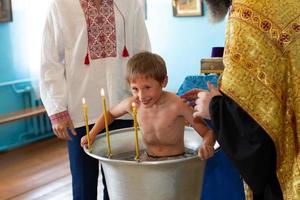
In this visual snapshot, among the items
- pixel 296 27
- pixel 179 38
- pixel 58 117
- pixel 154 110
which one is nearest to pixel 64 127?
pixel 58 117

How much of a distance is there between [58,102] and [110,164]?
1.87 ft

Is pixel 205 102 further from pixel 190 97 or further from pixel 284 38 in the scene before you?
pixel 190 97

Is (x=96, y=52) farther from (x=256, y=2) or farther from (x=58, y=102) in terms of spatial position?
(x=256, y=2)

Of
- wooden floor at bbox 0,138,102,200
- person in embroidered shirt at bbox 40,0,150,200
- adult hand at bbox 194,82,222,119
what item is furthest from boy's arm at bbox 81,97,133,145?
wooden floor at bbox 0,138,102,200

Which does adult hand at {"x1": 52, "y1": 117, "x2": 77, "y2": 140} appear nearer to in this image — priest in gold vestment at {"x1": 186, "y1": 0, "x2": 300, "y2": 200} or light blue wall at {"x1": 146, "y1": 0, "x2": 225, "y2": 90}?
priest in gold vestment at {"x1": 186, "y1": 0, "x2": 300, "y2": 200}

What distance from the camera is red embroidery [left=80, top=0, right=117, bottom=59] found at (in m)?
1.69

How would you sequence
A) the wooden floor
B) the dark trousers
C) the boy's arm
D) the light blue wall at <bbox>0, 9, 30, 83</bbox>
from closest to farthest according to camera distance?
the boy's arm → the dark trousers → the wooden floor → the light blue wall at <bbox>0, 9, 30, 83</bbox>

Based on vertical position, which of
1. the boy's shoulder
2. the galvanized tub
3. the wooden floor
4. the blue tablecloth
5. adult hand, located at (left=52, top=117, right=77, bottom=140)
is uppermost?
the boy's shoulder

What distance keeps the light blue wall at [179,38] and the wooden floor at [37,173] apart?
1.18 meters

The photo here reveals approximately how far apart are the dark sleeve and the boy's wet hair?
0.47 m

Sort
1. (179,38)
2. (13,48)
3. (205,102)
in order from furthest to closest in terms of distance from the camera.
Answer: (179,38), (13,48), (205,102)

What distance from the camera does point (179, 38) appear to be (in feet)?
13.5

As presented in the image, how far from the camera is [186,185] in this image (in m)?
1.25

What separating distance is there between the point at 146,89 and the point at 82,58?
0.31 meters
